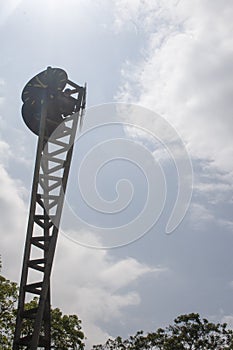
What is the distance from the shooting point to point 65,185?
34.3ft

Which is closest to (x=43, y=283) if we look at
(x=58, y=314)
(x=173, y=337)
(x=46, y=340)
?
(x=46, y=340)

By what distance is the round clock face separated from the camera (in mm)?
11211

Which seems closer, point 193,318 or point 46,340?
point 46,340

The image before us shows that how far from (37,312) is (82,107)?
5.58 meters

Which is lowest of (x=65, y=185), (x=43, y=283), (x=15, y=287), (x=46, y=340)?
(x=46, y=340)

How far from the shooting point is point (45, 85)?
11.2 meters

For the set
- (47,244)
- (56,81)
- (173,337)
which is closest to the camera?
(47,244)

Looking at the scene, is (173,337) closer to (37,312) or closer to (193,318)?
(193,318)

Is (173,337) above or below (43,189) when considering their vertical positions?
above

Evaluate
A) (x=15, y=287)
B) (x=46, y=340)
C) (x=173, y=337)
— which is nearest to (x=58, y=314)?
(x=15, y=287)

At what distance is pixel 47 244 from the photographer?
1012 cm

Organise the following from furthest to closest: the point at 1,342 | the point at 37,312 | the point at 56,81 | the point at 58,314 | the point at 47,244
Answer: the point at 58,314 → the point at 1,342 → the point at 56,81 → the point at 47,244 → the point at 37,312

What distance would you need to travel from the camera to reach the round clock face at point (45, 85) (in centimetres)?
1121

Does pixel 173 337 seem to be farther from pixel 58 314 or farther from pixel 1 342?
pixel 1 342
